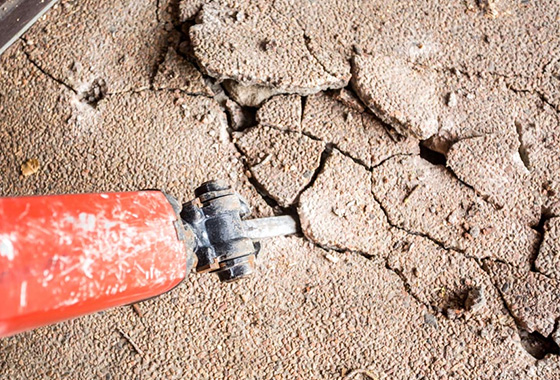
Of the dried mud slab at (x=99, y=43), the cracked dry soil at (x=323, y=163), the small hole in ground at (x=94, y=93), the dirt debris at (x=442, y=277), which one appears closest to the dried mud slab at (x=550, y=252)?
the cracked dry soil at (x=323, y=163)

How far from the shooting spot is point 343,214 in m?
1.59

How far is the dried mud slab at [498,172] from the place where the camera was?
1.60 m

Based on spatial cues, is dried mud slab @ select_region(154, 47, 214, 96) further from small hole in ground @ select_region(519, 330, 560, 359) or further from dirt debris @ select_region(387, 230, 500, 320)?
small hole in ground @ select_region(519, 330, 560, 359)

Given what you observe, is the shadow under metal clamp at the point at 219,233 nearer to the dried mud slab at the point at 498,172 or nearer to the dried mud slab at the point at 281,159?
the dried mud slab at the point at 281,159

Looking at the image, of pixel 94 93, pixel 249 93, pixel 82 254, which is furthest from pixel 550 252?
pixel 94 93

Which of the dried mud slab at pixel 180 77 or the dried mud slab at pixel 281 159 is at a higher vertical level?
the dried mud slab at pixel 180 77

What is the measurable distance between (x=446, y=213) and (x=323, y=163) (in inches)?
14.6

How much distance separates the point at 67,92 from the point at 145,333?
734 millimetres

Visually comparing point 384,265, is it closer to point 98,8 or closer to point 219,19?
point 219,19

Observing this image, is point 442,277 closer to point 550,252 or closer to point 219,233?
point 550,252

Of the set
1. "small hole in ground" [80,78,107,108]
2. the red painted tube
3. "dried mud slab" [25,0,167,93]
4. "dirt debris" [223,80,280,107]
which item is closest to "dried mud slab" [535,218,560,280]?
"dirt debris" [223,80,280,107]

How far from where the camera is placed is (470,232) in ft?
5.18

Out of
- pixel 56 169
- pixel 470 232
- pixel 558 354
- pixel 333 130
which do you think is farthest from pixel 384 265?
pixel 56 169

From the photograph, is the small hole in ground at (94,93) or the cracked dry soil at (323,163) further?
the small hole in ground at (94,93)
